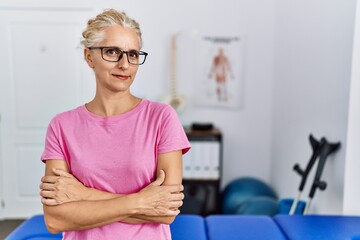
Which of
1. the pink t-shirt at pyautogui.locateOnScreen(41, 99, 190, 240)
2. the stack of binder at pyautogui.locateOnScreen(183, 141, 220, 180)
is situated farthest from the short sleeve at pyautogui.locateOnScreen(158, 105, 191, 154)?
the stack of binder at pyautogui.locateOnScreen(183, 141, 220, 180)

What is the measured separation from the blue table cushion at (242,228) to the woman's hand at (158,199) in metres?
0.59

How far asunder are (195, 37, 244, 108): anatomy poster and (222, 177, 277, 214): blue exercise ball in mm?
791

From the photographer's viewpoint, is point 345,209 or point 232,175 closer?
point 345,209

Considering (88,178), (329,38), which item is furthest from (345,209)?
(88,178)

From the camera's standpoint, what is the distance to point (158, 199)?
1138 mm

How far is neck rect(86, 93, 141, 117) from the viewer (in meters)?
1.22

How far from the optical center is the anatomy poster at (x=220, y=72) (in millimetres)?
3646

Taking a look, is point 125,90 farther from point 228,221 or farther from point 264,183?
point 264,183

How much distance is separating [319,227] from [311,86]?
119 centimetres

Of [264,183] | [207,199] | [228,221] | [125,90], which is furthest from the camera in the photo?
[264,183]

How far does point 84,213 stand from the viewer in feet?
3.64

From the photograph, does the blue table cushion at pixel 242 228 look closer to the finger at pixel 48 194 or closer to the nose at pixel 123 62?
the finger at pixel 48 194

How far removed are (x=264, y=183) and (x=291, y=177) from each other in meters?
0.59

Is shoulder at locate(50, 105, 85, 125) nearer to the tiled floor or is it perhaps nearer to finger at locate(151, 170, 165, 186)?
finger at locate(151, 170, 165, 186)
